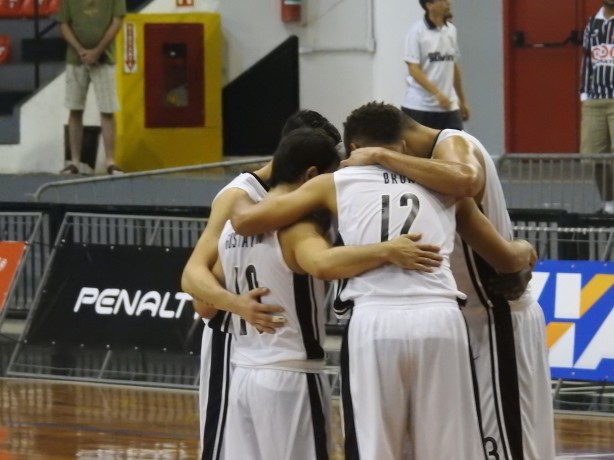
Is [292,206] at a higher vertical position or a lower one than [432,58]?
lower

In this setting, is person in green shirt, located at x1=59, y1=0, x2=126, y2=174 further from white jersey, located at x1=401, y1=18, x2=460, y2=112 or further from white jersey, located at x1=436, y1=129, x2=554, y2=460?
white jersey, located at x1=436, y1=129, x2=554, y2=460

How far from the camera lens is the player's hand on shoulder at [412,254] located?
16.0 ft

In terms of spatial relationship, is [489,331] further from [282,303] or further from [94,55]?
[94,55]

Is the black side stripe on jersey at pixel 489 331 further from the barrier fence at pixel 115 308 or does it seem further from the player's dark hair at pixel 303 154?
the barrier fence at pixel 115 308

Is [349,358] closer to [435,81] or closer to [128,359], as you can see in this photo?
[128,359]

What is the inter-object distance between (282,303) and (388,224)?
47 cm

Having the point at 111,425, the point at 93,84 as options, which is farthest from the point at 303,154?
the point at 93,84

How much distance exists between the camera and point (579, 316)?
8.95m

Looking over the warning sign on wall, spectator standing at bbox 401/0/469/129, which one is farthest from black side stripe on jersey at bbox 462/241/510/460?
the warning sign on wall

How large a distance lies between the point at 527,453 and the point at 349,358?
1067 millimetres

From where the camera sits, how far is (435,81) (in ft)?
42.9

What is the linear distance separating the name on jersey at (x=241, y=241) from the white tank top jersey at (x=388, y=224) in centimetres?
32

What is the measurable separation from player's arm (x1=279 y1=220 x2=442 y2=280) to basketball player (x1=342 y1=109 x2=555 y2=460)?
0.66 meters

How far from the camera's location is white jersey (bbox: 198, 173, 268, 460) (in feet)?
17.7
